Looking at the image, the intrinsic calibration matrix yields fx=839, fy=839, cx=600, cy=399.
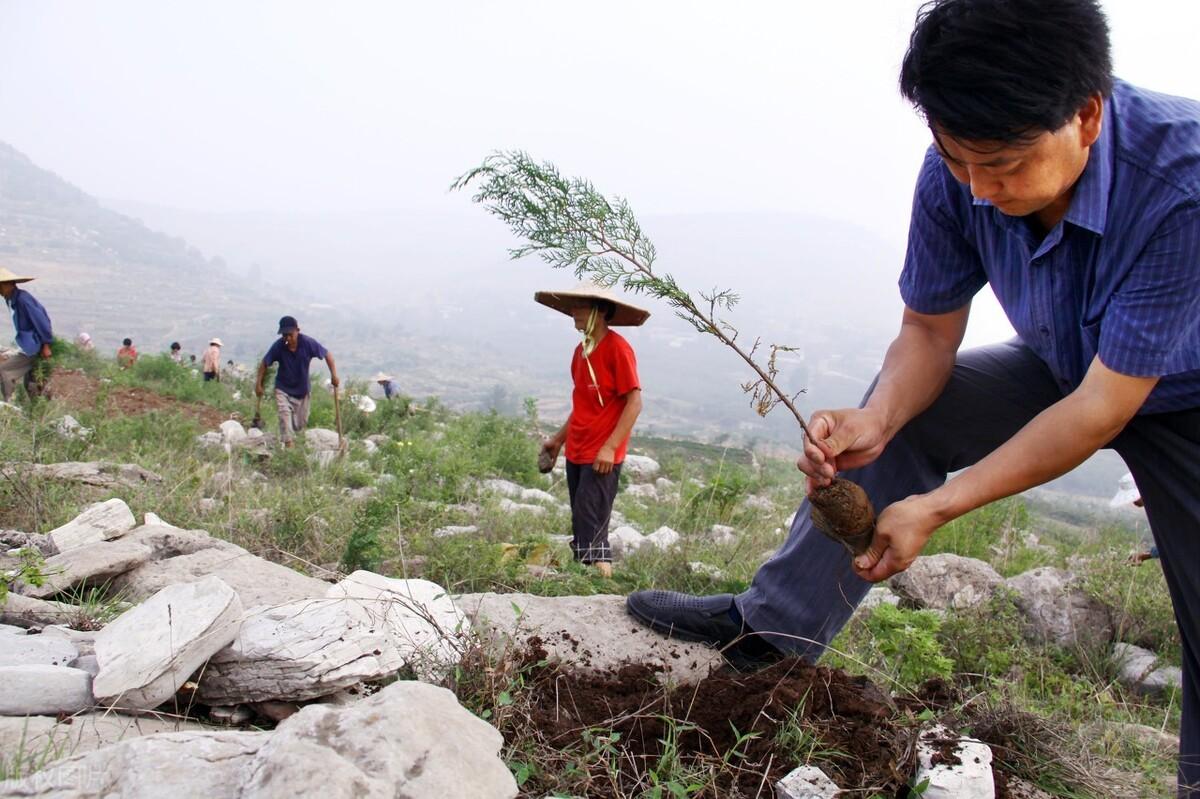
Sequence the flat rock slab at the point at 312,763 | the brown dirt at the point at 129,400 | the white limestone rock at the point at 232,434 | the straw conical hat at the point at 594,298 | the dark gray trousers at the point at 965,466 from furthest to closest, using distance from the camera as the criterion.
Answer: the brown dirt at the point at 129,400
the white limestone rock at the point at 232,434
the straw conical hat at the point at 594,298
the dark gray trousers at the point at 965,466
the flat rock slab at the point at 312,763

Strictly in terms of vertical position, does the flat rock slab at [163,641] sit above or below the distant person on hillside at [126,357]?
above

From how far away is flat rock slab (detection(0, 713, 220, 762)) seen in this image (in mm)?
1719

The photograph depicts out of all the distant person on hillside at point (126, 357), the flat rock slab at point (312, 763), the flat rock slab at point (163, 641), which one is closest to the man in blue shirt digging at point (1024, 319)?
the flat rock slab at point (312, 763)

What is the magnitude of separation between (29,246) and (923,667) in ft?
410

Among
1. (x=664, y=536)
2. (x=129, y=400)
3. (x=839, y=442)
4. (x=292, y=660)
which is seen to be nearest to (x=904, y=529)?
(x=839, y=442)

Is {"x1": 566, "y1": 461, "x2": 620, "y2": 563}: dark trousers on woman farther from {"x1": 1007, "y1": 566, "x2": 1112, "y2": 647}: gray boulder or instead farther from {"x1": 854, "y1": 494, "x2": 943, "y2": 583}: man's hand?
{"x1": 854, "y1": 494, "x2": 943, "y2": 583}: man's hand

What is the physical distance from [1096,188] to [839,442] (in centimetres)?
84

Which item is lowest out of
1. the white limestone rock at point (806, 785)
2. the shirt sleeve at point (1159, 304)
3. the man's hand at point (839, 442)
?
the white limestone rock at point (806, 785)

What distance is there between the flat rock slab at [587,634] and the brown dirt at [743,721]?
6.8 inches

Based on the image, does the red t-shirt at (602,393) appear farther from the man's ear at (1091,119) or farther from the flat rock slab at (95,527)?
the man's ear at (1091,119)

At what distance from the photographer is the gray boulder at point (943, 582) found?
15.4ft

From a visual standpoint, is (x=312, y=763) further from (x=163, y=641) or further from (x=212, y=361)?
(x=212, y=361)

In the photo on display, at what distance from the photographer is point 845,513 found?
217 cm

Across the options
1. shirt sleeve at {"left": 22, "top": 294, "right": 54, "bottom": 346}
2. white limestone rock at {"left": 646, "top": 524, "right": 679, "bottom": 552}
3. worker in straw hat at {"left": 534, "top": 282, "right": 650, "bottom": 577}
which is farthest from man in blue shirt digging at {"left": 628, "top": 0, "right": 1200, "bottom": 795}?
shirt sleeve at {"left": 22, "top": 294, "right": 54, "bottom": 346}
